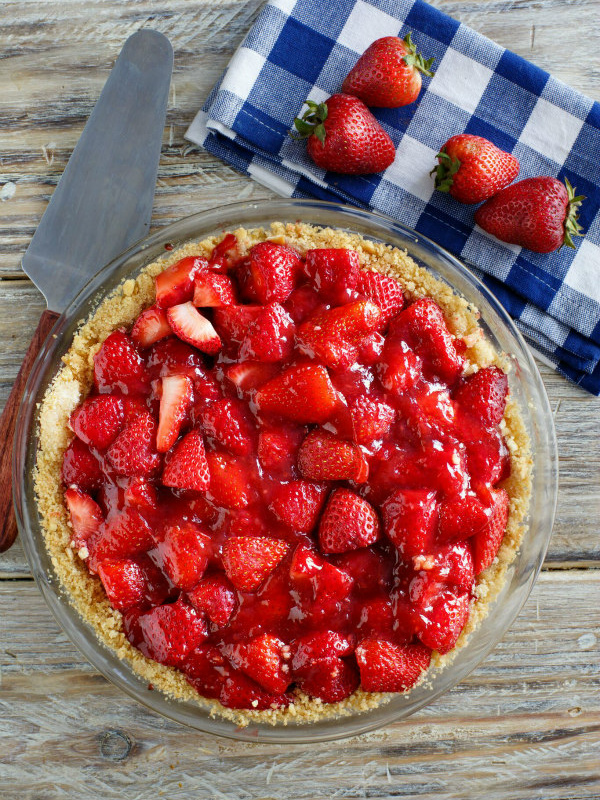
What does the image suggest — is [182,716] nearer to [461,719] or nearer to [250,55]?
[461,719]

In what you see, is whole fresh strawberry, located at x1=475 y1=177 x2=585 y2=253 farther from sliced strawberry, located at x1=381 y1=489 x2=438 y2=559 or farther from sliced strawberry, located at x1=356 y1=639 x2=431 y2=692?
sliced strawberry, located at x1=356 y1=639 x2=431 y2=692

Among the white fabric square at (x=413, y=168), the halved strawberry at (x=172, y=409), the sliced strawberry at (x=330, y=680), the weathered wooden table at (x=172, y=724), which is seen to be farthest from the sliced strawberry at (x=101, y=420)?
the white fabric square at (x=413, y=168)

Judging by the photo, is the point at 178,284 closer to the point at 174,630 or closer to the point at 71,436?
the point at 71,436

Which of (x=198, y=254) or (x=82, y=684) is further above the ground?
(x=198, y=254)

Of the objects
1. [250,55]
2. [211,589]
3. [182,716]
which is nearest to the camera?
[211,589]

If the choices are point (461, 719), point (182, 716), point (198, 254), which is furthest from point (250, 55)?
point (461, 719)
